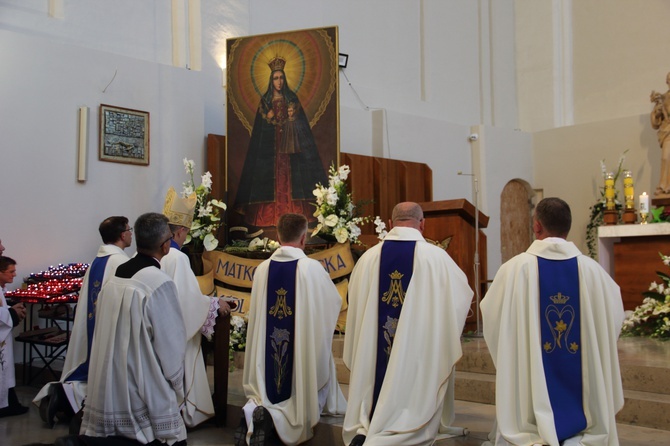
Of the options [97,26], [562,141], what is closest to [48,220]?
[97,26]

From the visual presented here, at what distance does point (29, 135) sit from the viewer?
788 cm

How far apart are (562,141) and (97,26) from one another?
810cm

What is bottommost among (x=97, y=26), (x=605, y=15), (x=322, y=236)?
(x=322, y=236)

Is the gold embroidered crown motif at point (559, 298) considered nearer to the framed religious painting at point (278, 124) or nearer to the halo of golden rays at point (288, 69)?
the framed religious painting at point (278, 124)

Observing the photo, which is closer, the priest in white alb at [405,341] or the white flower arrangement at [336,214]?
the priest in white alb at [405,341]

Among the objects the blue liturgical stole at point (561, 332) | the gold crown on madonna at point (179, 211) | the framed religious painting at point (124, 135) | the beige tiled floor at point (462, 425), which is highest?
the framed religious painting at point (124, 135)

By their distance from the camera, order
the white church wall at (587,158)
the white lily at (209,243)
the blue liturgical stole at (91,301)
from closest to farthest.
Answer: the blue liturgical stole at (91,301) < the white lily at (209,243) < the white church wall at (587,158)

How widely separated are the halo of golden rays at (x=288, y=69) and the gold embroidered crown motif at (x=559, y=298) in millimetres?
4956

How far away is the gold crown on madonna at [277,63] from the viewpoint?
28.7ft

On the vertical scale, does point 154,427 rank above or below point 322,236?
below

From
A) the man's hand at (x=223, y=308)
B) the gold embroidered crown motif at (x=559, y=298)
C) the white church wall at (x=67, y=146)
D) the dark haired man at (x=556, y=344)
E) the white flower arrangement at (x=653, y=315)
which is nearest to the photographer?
the dark haired man at (x=556, y=344)

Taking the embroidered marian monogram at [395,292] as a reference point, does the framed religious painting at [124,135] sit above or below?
above

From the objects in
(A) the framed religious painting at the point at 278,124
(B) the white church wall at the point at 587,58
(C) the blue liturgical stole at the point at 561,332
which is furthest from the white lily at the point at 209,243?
(B) the white church wall at the point at 587,58

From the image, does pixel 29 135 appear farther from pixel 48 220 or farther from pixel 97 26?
pixel 97 26
